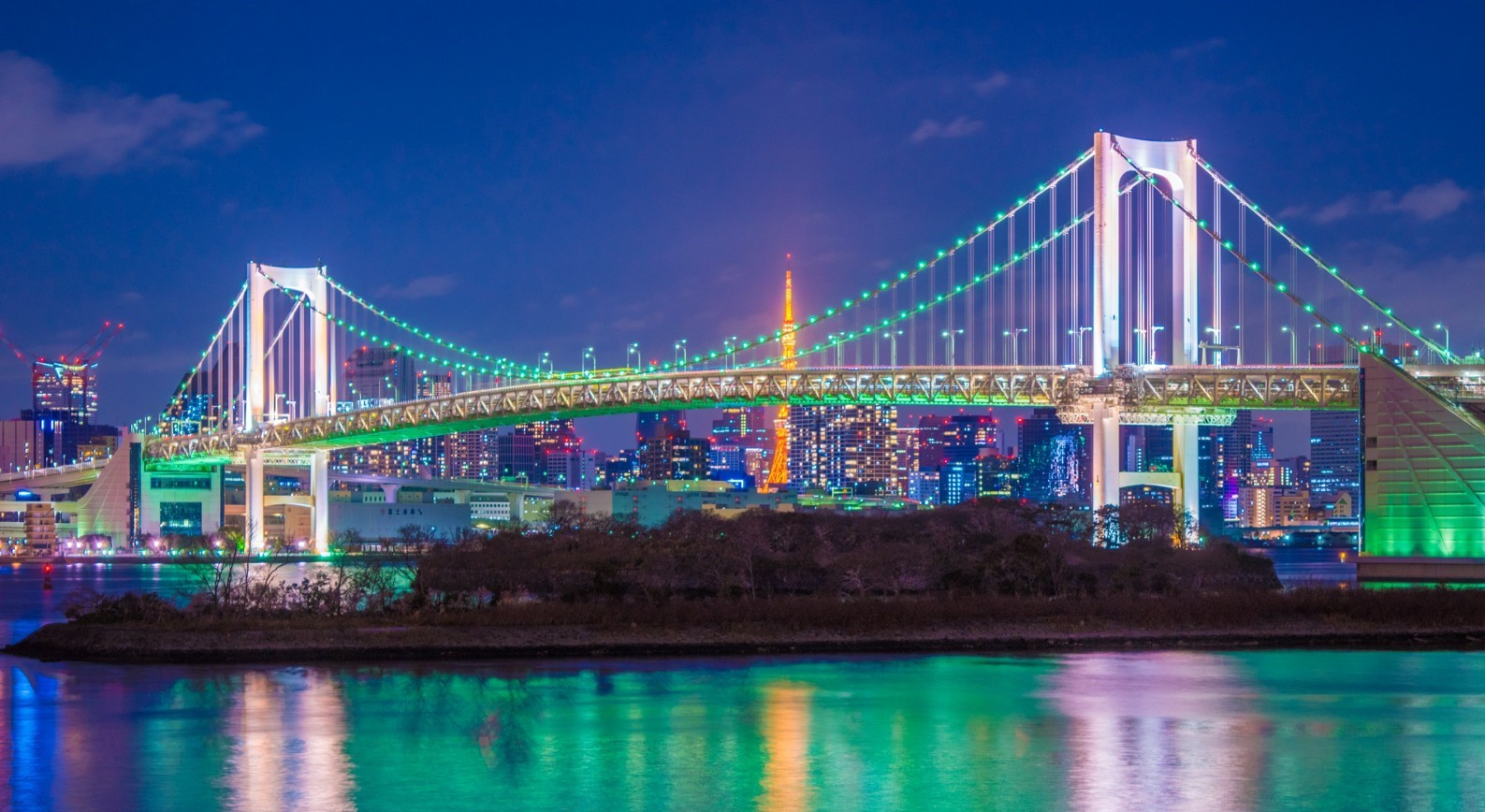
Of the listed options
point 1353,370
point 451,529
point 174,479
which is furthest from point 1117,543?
point 451,529

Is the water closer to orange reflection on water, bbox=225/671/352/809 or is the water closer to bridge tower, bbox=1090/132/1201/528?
orange reflection on water, bbox=225/671/352/809

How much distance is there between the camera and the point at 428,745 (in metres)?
18.3

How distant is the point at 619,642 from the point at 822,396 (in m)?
22.9

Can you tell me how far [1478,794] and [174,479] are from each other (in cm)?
6600

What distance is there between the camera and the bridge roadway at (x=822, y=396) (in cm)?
4241

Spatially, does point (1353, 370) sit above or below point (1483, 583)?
above

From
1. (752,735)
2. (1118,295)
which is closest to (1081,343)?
(1118,295)

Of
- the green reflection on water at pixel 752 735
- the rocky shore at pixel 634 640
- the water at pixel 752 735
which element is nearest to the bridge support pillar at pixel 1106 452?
the rocky shore at pixel 634 640

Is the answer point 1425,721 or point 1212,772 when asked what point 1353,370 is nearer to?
point 1425,721

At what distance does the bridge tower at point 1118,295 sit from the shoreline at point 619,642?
471 inches

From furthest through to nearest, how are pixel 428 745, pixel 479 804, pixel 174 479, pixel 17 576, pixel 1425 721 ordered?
pixel 174 479 → pixel 17 576 → pixel 1425 721 → pixel 428 745 → pixel 479 804

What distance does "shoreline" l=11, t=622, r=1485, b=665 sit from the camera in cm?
2669

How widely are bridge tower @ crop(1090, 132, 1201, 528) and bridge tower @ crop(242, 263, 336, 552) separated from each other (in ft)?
Answer: 103

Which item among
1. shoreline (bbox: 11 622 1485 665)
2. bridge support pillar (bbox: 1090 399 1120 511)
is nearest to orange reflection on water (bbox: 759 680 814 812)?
shoreline (bbox: 11 622 1485 665)
